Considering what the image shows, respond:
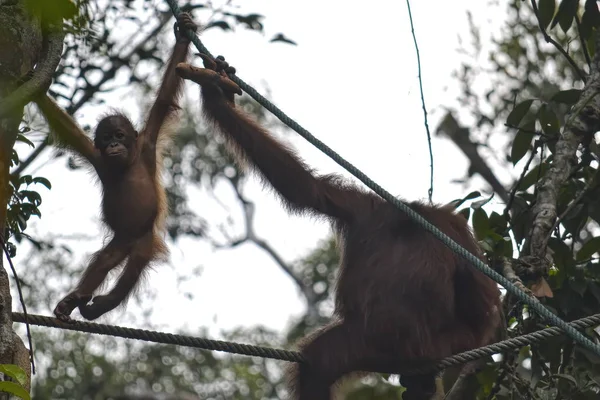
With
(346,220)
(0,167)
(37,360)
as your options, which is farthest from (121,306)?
(37,360)

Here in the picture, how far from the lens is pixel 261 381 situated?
1672 centimetres

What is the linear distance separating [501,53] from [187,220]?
6452 mm

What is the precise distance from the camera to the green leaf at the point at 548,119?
17.9ft

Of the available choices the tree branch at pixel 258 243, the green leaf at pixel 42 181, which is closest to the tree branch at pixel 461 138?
the tree branch at pixel 258 243

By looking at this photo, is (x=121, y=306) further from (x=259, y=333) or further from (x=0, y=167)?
(x=259, y=333)

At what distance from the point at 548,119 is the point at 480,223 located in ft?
2.80

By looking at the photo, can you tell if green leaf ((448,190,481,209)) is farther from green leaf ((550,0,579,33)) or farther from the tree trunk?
the tree trunk

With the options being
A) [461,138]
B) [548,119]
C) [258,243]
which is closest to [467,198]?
[548,119]

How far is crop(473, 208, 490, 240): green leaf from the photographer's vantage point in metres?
5.07

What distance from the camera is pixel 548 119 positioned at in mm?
5457

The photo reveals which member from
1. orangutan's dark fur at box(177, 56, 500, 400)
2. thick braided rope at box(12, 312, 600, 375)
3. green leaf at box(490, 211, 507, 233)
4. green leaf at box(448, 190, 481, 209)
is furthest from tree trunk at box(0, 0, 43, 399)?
green leaf at box(490, 211, 507, 233)

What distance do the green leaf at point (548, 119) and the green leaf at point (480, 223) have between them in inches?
31.1

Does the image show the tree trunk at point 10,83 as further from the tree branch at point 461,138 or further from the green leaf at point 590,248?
the tree branch at point 461,138

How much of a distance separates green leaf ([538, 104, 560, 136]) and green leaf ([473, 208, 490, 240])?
79 cm
